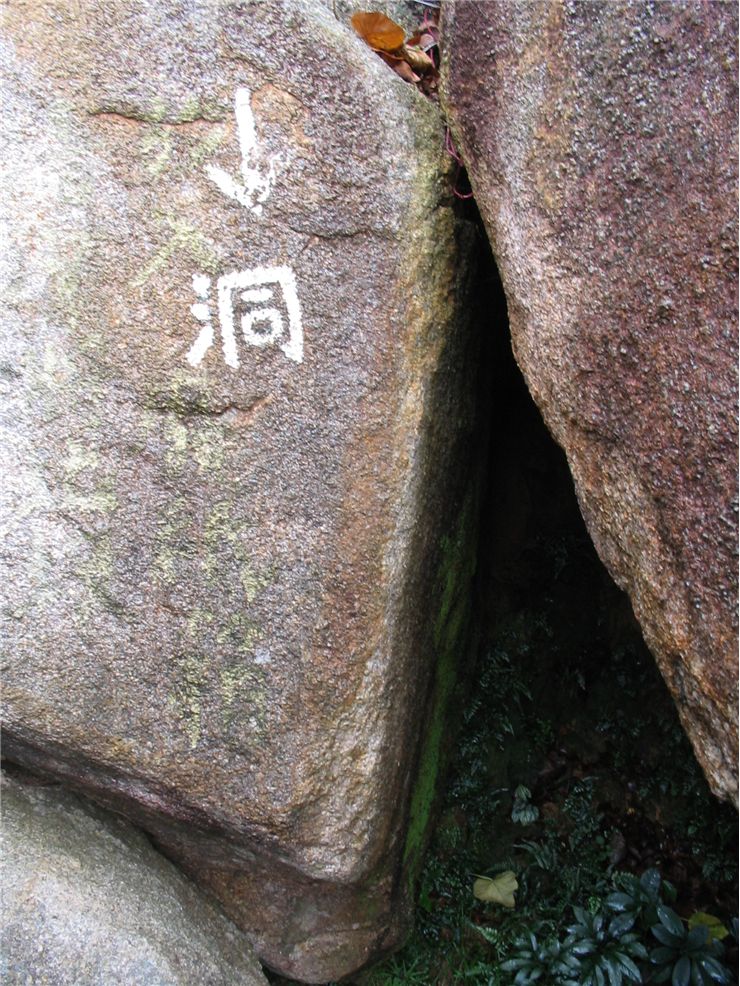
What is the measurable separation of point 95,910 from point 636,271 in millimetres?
1687

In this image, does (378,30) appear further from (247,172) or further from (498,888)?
(498,888)

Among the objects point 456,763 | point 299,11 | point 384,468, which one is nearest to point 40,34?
point 299,11

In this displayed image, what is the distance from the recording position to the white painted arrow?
1.84 metres

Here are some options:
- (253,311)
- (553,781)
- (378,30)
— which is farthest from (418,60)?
(553,781)

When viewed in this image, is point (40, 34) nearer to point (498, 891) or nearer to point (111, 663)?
point (111, 663)

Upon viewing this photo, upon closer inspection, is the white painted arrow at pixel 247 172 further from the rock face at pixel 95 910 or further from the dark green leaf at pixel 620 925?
the dark green leaf at pixel 620 925

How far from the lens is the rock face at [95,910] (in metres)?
1.87

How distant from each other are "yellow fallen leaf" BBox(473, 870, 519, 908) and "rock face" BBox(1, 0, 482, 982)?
0.66 metres

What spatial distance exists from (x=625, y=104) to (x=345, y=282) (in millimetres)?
619

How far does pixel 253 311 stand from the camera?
1.84 m

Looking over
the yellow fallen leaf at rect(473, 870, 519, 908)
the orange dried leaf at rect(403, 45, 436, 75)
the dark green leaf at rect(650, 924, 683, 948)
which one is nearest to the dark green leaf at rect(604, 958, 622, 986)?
the dark green leaf at rect(650, 924, 683, 948)

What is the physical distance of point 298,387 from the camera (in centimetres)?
182

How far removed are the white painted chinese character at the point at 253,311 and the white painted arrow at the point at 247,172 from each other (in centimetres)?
14

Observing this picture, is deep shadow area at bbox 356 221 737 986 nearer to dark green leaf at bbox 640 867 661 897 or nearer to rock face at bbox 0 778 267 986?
dark green leaf at bbox 640 867 661 897
